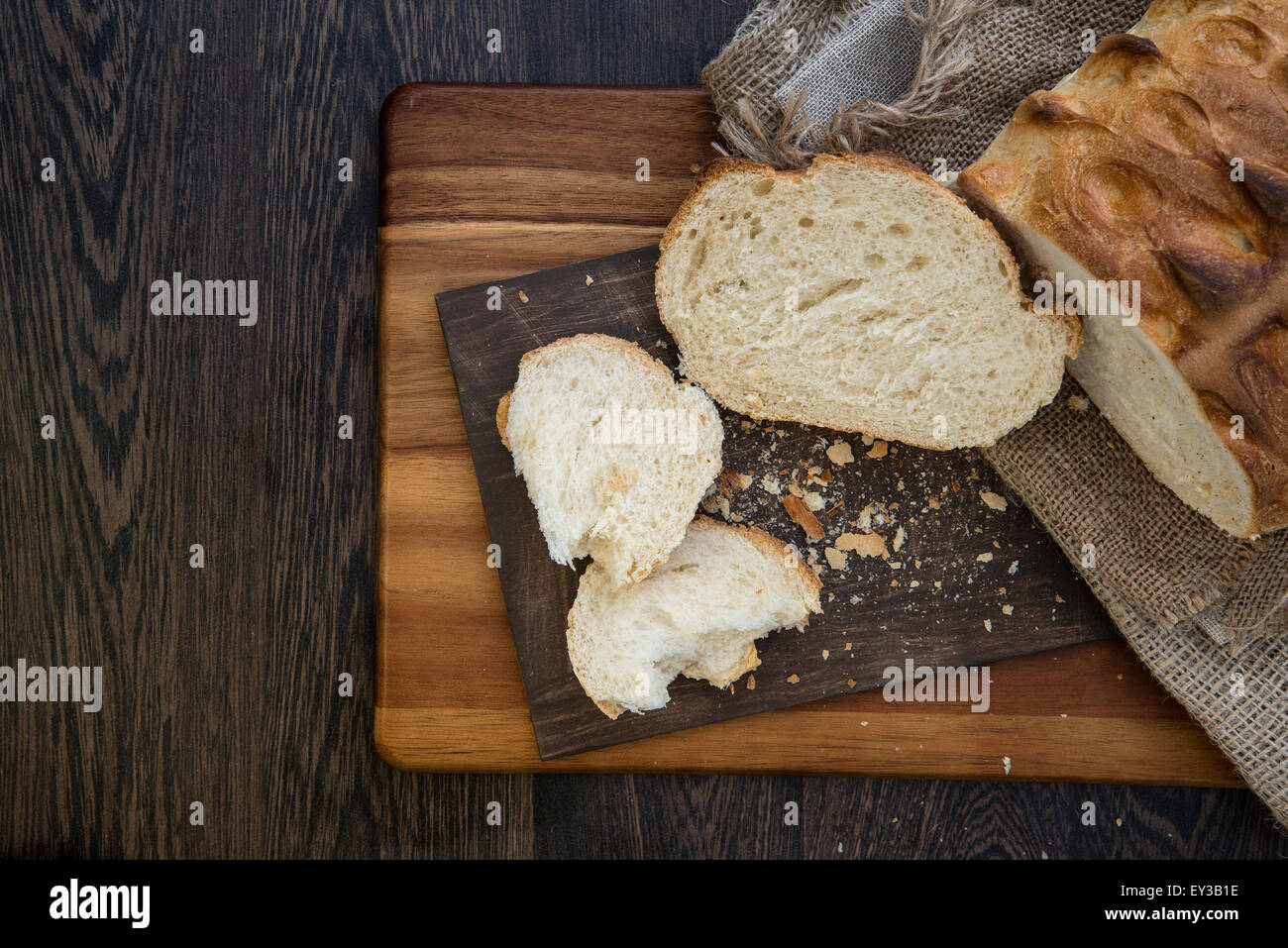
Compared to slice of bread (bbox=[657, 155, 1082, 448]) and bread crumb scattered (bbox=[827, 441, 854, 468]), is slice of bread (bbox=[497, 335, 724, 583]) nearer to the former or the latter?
slice of bread (bbox=[657, 155, 1082, 448])

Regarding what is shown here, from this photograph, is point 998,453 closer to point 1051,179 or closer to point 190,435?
point 1051,179

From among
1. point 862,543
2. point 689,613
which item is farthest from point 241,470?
point 862,543

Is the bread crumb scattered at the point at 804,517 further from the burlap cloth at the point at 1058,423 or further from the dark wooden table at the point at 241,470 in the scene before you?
the dark wooden table at the point at 241,470

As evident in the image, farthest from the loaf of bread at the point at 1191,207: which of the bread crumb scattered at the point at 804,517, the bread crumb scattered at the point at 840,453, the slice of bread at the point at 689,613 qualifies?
the slice of bread at the point at 689,613

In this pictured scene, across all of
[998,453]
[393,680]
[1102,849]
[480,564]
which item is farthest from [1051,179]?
[393,680]

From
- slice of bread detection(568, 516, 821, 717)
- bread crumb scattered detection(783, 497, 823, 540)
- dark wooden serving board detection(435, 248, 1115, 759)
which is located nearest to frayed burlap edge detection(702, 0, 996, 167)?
dark wooden serving board detection(435, 248, 1115, 759)
